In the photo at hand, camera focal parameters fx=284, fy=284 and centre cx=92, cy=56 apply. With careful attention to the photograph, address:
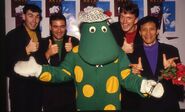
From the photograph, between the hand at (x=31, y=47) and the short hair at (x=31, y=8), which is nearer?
the hand at (x=31, y=47)

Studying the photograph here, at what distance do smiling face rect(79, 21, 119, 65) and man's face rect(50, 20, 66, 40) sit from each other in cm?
38

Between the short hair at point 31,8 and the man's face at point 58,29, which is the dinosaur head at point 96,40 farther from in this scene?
the short hair at point 31,8

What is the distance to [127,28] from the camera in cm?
157

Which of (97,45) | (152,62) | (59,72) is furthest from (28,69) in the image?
(152,62)

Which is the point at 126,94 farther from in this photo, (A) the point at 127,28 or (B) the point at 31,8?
(B) the point at 31,8

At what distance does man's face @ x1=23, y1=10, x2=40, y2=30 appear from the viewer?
1597mm

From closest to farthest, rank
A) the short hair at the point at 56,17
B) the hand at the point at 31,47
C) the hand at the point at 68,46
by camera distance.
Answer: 1. the hand at the point at 31,47
2. the hand at the point at 68,46
3. the short hair at the point at 56,17

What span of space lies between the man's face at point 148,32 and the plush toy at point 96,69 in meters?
0.28

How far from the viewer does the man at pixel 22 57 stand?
158 cm

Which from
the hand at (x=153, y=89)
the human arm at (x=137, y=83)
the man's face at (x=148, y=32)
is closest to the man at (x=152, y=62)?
the man's face at (x=148, y=32)

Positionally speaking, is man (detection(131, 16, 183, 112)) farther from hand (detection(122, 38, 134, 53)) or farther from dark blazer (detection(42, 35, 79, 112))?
dark blazer (detection(42, 35, 79, 112))

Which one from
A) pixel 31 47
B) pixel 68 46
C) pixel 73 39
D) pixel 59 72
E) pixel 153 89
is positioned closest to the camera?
pixel 153 89

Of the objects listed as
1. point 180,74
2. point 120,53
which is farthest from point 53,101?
point 180,74

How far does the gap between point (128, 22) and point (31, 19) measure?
0.54 meters
